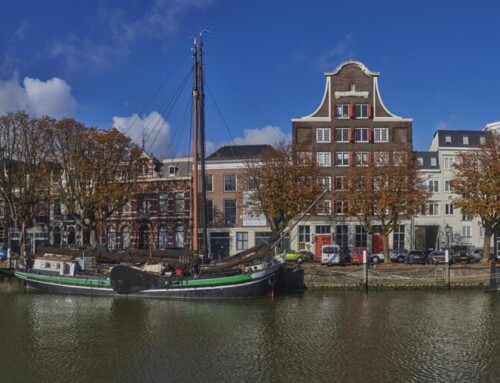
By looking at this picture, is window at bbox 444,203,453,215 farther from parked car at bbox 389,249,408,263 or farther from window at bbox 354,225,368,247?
parked car at bbox 389,249,408,263

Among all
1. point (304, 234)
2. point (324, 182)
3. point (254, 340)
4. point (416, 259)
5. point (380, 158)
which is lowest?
point (254, 340)

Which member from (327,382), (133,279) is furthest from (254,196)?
(327,382)

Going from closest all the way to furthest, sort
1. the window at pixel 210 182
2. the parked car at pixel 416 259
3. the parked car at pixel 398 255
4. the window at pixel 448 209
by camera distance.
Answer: the parked car at pixel 416 259
the parked car at pixel 398 255
the window at pixel 210 182
the window at pixel 448 209

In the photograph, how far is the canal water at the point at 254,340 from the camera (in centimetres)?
2125

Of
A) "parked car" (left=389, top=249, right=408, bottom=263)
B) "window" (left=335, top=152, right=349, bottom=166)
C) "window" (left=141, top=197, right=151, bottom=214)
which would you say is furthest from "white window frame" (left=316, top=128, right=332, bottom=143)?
"window" (left=141, top=197, right=151, bottom=214)

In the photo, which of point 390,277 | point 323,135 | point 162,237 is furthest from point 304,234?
point 390,277

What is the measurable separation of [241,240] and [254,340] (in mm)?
41103

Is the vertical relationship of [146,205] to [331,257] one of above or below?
above

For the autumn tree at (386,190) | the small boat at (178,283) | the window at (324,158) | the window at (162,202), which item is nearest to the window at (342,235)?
the window at (324,158)

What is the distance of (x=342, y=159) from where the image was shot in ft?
222

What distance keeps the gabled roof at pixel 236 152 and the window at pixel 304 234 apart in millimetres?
11222

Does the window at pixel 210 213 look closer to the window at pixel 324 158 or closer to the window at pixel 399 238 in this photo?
the window at pixel 324 158

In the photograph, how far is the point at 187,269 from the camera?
40969 millimetres

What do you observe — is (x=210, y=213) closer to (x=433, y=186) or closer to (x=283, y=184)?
(x=283, y=184)
